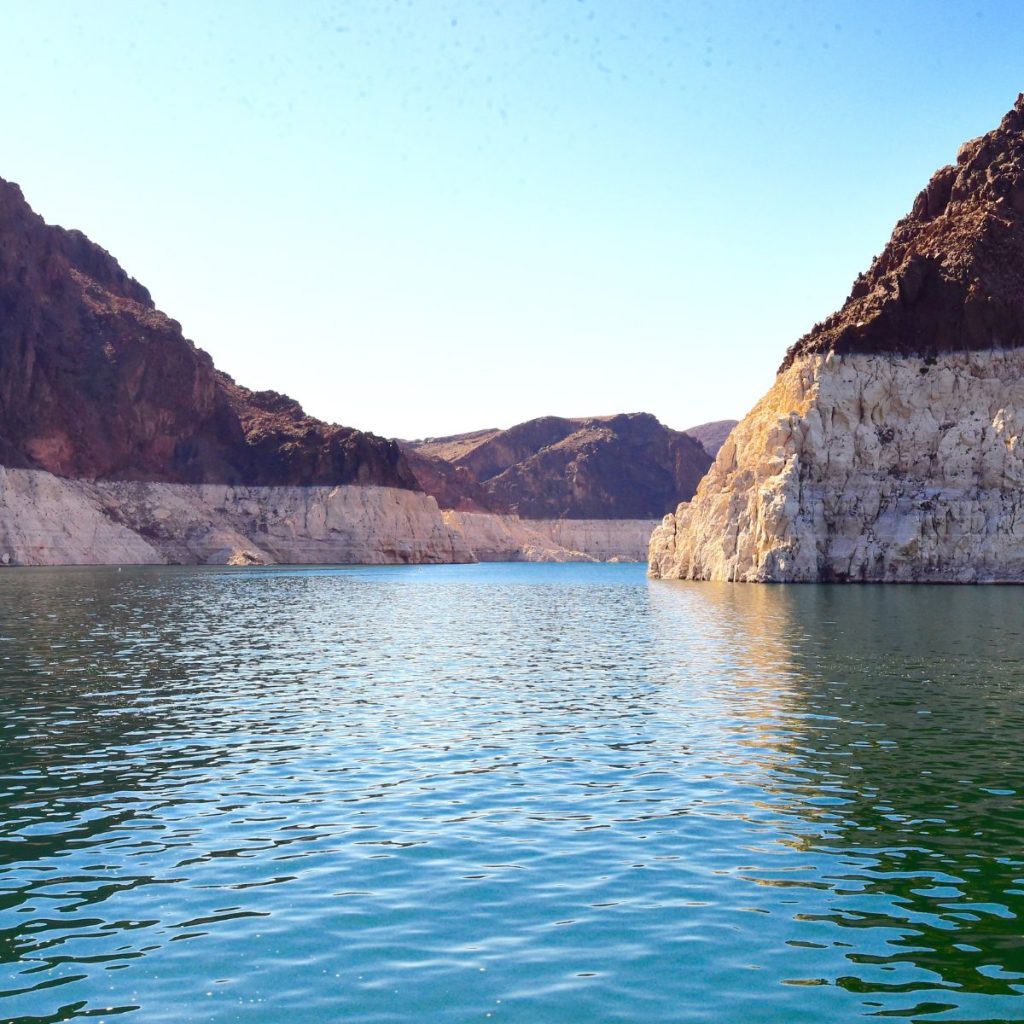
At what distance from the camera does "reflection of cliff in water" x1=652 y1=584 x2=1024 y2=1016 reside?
39.2ft

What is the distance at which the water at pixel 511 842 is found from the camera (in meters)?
11.0

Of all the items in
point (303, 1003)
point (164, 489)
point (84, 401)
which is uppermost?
point (84, 401)

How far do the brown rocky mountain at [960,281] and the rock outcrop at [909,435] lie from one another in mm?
124

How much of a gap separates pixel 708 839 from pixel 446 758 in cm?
675

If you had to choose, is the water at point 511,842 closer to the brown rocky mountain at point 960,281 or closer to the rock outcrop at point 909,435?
the rock outcrop at point 909,435

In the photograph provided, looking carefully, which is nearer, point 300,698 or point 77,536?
point 300,698

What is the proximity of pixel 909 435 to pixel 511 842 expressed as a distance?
86.6 m

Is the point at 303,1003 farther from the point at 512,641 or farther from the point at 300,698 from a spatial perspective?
the point at 512,641

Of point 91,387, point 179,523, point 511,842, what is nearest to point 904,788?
point 511,842

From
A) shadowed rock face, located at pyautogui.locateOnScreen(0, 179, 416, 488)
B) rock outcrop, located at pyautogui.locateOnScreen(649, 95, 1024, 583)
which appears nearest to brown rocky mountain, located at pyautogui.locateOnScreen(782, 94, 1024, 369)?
rock outcrop, located at pyautogui.locateOnScreen(649, 95, 1024, 583)

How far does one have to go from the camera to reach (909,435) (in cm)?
A: 9550

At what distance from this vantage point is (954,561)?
3558 inches

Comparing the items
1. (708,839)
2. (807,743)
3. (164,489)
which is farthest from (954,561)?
(164,489)

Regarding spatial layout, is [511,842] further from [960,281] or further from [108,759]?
[960,281]
